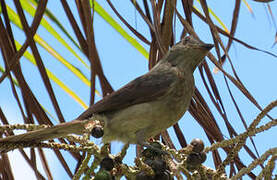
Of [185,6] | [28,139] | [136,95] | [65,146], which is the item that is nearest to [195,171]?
[65,146]

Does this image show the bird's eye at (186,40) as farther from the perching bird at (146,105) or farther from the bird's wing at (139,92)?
the bird's wing at (139,92)

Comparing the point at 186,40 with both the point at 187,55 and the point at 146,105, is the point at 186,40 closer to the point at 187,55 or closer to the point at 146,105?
the point at 187,55

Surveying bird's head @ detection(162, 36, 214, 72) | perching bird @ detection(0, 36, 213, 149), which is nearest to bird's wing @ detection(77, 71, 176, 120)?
perching bird @ detection(0, 36, 213, 149)

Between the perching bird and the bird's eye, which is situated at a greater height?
A: the bird's eye

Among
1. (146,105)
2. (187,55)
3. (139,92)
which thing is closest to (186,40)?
(187,55)

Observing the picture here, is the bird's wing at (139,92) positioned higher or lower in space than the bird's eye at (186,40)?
lower

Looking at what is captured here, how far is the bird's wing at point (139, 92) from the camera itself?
2637 millimetres

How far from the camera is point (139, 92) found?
2869mm

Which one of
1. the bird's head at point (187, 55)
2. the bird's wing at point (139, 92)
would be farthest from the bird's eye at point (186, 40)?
the bird's wing at point (139, 92)

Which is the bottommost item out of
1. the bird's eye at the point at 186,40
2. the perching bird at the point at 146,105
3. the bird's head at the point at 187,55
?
the perching bird at the point at 146,105

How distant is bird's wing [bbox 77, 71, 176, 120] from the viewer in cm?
264

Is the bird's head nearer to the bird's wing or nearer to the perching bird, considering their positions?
the perching bird

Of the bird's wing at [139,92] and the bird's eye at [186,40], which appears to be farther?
the bird's eye at [186,40]

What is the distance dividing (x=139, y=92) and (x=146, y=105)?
0.16 m
